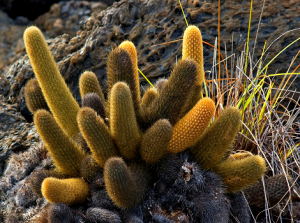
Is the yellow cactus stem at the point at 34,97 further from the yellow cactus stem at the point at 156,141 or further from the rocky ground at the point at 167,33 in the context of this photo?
the yellow cactus stem at the point at 156,141

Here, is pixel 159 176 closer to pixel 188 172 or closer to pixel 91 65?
pixel 188 172

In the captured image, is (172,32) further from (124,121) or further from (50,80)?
(124,121)

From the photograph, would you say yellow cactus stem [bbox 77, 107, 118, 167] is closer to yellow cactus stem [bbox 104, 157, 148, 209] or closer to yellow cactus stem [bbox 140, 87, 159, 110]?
yellow cactus stem [bbox 104, 157, 148, 209]

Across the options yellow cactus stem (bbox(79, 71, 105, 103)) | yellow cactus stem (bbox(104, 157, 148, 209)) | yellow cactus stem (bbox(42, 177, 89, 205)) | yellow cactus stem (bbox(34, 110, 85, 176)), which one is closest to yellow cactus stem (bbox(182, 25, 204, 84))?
yellow cactus stem (bbox(79, 71, 105, 103))

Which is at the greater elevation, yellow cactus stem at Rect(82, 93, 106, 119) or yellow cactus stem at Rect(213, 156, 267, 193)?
yellow cactus stem at Rect(82, 93, 106, 119)

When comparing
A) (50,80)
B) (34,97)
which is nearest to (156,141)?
(50,80)

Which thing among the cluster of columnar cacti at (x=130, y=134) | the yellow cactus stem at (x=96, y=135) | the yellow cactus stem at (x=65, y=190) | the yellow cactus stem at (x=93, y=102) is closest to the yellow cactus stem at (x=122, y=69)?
the cluster of columnar cacti at (x=130, y=134)
